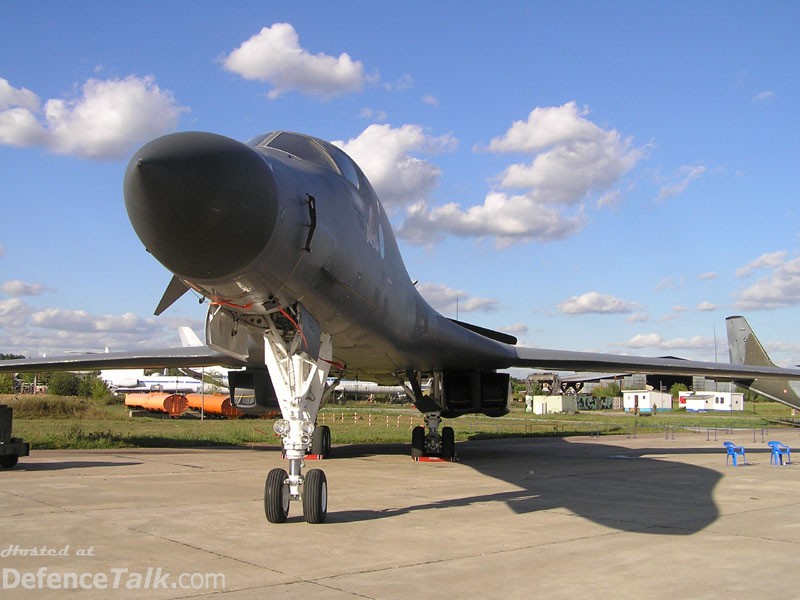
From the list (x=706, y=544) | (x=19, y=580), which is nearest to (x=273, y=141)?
(x=19, y=580)

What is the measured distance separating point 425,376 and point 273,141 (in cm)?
913

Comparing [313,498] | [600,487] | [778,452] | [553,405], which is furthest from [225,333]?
[553,405]

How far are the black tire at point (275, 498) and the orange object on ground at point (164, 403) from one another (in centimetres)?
3759

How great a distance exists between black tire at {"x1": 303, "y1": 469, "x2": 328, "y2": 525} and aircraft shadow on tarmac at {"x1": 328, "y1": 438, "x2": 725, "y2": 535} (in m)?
0.48

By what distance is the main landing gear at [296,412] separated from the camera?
7.04m

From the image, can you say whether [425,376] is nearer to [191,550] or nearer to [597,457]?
[597,457]

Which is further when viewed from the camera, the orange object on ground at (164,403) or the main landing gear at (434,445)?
the orange object on ground at (164,403)

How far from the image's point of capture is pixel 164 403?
42.9m

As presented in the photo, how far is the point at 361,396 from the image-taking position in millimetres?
85000

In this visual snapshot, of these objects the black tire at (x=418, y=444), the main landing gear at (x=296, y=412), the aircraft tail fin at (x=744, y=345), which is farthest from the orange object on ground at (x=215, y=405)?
the main landing gear at (x=296, y=412)

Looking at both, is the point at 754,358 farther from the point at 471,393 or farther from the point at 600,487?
the point at 600,487

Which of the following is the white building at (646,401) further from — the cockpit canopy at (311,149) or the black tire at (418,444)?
the cockpit canopy at (311,149)

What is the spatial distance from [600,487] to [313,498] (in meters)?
5.63

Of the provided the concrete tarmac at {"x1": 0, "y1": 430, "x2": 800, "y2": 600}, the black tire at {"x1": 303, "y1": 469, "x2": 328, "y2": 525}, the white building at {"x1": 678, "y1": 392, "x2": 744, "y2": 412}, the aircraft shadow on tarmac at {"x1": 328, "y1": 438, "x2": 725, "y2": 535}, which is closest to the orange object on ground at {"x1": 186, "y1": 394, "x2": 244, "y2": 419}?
the aircraft shadow on tarmac at {"x1": 328, "y1": 438, "x2": 725, "y2": 535}
